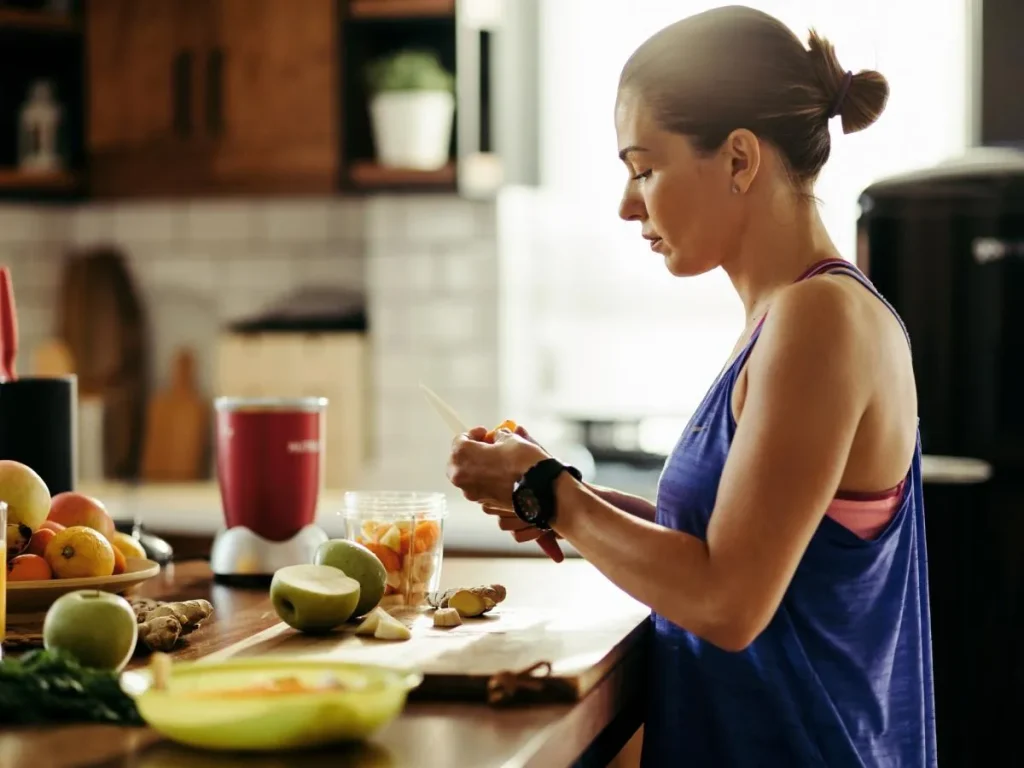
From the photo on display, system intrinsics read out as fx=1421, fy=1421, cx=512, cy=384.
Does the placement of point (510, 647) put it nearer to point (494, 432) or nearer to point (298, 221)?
point (494, 432)

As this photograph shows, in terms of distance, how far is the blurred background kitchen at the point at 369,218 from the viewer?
376 centimetres

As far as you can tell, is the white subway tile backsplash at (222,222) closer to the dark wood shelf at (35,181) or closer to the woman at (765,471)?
the dark wood shelf at (35,181)

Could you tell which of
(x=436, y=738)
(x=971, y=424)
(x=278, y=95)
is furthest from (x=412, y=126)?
(x=436, y=738)

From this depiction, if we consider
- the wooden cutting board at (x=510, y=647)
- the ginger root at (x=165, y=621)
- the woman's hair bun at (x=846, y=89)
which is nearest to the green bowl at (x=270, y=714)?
the wooden cutting board at (x=510, y=647)

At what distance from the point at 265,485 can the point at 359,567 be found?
0.47 metres

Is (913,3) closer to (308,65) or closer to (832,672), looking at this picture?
(308,65)

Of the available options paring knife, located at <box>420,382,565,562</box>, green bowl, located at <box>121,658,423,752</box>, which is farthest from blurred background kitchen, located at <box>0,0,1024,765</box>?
green bowl, located at <box>121,658,423,752</box>

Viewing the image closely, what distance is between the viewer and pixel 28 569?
162 cm

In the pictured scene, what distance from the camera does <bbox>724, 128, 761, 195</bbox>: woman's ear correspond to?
5.03 feet

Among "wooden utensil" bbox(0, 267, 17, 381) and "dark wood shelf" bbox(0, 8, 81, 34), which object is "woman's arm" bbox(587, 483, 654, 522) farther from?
"dark wood shelf" bbox(0, 8, 81, 34)

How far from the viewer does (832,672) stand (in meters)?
1.51

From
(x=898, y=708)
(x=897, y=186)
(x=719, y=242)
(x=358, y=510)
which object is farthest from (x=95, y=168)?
(x=898, y=708)

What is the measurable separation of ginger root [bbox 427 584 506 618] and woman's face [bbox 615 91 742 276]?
438 millimetres

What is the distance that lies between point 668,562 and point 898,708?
14.5 inches
